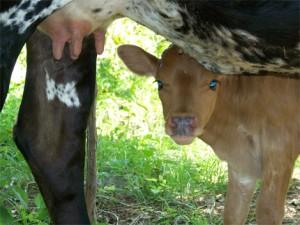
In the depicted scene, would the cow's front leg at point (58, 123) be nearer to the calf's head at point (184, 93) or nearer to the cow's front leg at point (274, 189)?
the calf's head at point (184, 93)

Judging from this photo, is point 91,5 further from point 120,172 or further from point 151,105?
point 151,105

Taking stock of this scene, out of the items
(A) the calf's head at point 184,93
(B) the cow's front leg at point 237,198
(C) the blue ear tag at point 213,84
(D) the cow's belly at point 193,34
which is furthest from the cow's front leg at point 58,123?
(B) the cow's front leg at point 237,198

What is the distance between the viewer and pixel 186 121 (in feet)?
16.5

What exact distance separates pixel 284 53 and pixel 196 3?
0.43m

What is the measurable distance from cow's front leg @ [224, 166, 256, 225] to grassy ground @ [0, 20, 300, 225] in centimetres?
22

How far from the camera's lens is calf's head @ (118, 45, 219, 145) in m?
5.01

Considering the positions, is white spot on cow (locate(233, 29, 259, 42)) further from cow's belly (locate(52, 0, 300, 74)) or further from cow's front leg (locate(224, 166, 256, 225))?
cow's front leg (locate(224, 166, 256, 225))

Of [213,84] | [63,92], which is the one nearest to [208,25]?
[63,92]

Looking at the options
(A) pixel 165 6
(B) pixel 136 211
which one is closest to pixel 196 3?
(A) pixel 165 6

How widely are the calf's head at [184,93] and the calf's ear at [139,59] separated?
10cm

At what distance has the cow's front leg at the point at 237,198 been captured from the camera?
567cm

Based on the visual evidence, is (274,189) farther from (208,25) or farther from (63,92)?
(208,25)

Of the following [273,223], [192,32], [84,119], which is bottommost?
[273,223]

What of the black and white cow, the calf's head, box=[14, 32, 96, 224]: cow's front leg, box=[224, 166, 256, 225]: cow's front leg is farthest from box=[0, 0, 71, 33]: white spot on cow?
box=[224, 166, 256, 225]: cow's front leg
